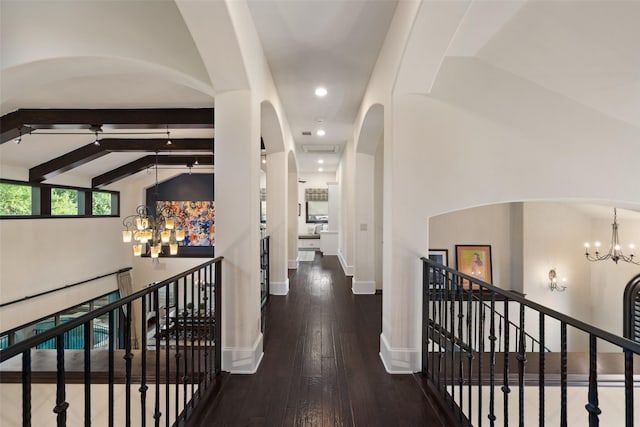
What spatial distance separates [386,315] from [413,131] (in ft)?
5.56

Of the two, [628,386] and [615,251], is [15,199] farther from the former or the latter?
[615,251]

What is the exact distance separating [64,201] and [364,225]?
6.83 metres

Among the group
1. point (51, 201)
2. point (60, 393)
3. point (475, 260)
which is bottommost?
point (475, 260)

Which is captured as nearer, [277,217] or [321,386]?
[321,386]

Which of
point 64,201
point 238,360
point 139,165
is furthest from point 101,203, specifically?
point 238,360

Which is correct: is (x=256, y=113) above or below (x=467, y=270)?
above

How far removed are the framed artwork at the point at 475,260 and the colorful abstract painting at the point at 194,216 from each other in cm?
735

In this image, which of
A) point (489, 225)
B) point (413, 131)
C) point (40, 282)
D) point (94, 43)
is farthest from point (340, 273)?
point (40, 282)

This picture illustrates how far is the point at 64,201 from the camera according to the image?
7062 mm

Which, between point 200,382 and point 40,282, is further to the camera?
point 40,282

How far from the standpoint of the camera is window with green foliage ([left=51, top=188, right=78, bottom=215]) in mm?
6770

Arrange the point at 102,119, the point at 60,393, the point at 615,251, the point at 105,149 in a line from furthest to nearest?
the point at 105,149
the point at 615,251
the point at 102,119
the point at 60,393

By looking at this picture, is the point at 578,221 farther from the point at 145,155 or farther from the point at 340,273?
the point at 145,155

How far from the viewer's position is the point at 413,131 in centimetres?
271
